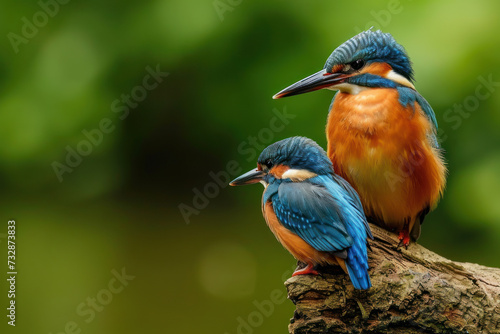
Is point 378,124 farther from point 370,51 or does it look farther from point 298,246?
point 298,246

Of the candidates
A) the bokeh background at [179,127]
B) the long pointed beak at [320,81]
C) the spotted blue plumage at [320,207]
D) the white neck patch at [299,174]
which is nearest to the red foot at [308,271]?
the spotted blue plumage at [320,207]

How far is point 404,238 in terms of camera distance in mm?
2408

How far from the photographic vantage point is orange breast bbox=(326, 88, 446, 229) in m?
2.27

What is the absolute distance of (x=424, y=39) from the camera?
16.7 ft

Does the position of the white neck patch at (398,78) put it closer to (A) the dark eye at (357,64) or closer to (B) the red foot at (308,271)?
(A) the dark eye at (357,64)

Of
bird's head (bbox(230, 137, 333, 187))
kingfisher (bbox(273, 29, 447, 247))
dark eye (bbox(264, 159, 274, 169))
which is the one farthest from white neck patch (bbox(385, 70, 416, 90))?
dark eye (bbox(264, 159, 274, 169))

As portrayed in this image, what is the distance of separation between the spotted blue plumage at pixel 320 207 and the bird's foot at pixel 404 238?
0.34 m

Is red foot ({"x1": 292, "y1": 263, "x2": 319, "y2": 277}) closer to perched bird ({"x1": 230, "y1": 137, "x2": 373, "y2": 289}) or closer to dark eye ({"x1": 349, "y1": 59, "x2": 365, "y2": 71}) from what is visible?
perched bird ({"x1": 230, "y1": 137, "x2": 373, "y2": 289})

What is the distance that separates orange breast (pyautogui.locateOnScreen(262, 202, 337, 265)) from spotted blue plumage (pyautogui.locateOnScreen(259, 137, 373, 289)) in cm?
2

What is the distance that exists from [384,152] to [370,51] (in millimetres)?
352

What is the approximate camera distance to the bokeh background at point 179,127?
527 cm

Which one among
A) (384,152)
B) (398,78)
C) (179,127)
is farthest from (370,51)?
(179,127)

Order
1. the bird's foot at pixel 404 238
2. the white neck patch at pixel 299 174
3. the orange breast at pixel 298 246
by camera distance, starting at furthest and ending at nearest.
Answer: the bird's foot at pixel 404 238
the white neck patch at pixel 299 174
the orange breast at pixel 298 246

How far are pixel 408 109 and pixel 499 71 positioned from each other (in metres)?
3.40
